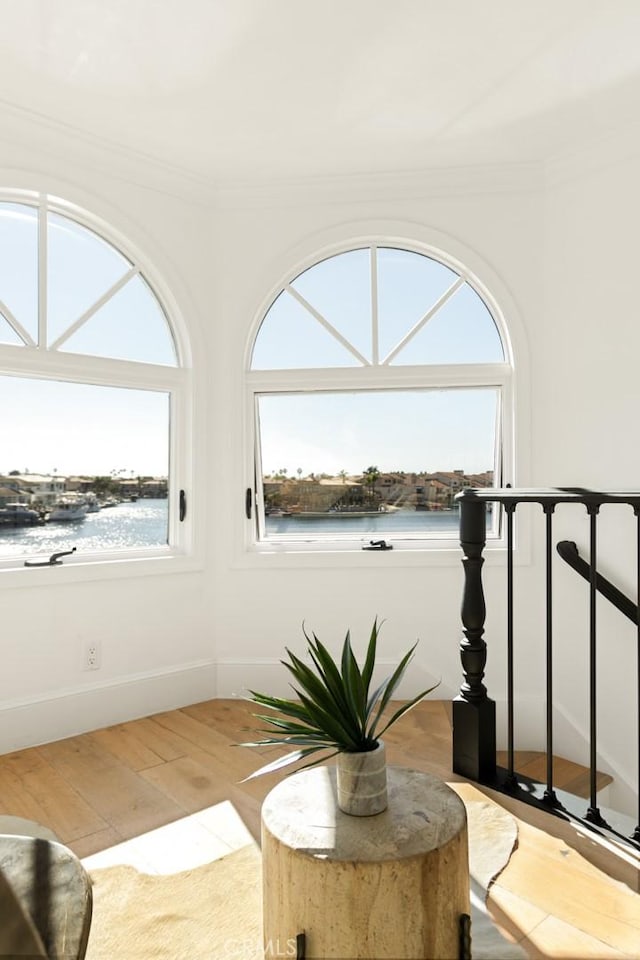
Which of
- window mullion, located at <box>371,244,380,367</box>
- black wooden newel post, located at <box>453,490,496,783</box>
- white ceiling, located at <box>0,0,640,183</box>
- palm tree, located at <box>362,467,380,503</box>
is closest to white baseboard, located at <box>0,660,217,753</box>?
palm tree, located at <box>362,467,380,503</box>

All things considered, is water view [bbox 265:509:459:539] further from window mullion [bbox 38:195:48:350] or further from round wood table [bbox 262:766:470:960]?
round wood table [bbox 262:766:470:960]

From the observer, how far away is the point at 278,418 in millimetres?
3307

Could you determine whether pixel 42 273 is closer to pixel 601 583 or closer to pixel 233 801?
pixel 233 801

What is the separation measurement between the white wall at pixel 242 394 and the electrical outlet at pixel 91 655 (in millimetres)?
33

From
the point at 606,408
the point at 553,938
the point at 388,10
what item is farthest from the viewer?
the point at 606,408

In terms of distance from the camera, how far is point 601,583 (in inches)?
111

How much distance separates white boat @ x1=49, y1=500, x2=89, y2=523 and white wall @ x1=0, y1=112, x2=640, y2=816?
310mm

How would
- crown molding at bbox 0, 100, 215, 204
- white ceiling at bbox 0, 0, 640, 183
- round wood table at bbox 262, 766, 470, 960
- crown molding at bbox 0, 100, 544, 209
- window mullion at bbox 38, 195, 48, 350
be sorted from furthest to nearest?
1. crown molding at bbox 0, 100, 544, 209
2. window mullion at bbox 38, 195, 48, 350
3. crown molding at bbox 0, 100, 215, 204
4. white ceiling at bbox 0, 0, 640, 183
5. round wood table at bbox 262, 766, 470, 960

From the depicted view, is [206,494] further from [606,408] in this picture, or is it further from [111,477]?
[606,408]

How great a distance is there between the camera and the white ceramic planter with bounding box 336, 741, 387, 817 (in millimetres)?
1218

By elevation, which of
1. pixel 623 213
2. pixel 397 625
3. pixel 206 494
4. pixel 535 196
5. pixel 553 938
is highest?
pixel 535 196

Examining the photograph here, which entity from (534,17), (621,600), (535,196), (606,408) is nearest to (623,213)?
(535,196)

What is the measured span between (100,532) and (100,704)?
0.75m

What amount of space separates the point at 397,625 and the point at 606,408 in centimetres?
139
